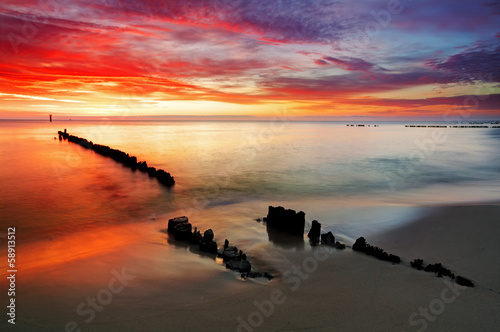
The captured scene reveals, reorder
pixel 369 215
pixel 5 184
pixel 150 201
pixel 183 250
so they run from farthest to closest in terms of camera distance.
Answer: pixel 5 184 → pixel 150 201 → pixel 369 215 → pixel 183 250

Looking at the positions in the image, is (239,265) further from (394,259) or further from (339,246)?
(394,259)

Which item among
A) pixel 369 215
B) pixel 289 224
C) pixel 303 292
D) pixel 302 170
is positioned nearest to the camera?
pixel 303 292

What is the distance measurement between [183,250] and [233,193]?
10166 millimetres

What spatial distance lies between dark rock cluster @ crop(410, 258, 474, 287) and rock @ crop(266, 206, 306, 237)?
180 inches

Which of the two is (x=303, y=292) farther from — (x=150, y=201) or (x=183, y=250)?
(x=150, y=201)

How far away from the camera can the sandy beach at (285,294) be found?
6605 mm

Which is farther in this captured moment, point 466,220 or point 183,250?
point 466,220

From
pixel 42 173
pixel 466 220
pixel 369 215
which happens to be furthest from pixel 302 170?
pixel 42 173

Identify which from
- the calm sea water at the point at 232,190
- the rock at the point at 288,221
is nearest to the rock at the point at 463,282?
the calm sea water at the point at 232,190

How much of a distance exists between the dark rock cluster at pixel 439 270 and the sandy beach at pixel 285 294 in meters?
0.21

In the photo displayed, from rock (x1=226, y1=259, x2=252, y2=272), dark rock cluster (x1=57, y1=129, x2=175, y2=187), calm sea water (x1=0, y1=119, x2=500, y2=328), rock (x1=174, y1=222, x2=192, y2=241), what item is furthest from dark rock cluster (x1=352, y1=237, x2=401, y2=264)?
dark rock cluster (x1=57, y1=129, x2=175, y2=187)

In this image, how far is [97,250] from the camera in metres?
11.1

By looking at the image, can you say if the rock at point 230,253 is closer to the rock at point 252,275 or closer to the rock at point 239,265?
the rock at point 239,265

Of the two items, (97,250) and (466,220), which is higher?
(466,220)
